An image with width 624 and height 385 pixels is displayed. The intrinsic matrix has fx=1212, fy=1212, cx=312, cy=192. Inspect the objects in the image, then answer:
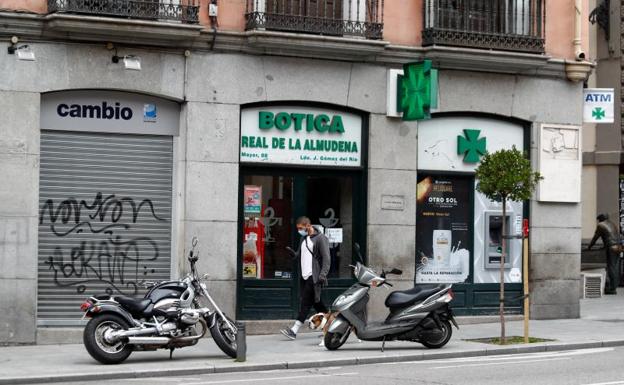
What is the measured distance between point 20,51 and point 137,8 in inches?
75.0

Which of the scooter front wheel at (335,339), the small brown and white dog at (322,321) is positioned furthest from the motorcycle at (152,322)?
the small brown and white dog at (322,321)

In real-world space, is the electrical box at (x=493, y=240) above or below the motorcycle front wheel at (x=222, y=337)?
above

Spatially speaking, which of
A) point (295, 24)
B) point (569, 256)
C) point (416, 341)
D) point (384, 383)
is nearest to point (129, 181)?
point (295, 24)

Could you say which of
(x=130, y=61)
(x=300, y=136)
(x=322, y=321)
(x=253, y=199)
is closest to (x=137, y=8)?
(x=130, y=61)

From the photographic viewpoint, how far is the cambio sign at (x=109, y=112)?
18.9 meters

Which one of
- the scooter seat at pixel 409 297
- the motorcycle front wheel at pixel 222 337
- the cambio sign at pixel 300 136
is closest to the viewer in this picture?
the motorcycle front wheel at pixel 222 337

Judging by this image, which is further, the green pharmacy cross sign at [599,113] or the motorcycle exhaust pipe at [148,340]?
the green pharmacy cross sign at [599,113]

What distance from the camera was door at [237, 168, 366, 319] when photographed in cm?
2027

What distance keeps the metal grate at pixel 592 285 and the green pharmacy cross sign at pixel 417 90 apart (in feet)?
27.1

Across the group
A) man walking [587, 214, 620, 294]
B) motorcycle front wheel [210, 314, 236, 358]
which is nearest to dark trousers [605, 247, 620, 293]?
man walking [587, 214, 620, 294]

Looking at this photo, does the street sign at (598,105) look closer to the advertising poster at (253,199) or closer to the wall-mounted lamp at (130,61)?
the advertising poster at (253,199)

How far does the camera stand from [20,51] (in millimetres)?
18359

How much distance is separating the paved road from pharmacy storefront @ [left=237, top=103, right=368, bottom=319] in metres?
4.13

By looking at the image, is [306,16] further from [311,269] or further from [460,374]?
[460,374]
